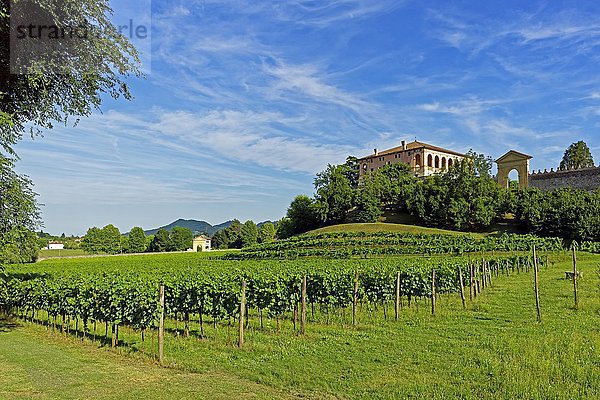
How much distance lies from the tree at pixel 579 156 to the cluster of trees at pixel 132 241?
295ft

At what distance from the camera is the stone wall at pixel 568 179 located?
75.1m

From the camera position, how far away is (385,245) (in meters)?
57.4

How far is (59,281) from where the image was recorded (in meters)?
16.6

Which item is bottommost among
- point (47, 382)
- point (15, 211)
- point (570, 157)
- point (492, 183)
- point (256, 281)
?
point (47, 382)

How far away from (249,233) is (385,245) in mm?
63880

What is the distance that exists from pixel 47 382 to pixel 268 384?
4368 millimetres

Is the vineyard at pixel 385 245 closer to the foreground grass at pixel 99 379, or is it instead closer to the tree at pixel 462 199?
the tree at pixel 462 199

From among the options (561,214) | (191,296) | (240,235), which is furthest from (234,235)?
(191,296)

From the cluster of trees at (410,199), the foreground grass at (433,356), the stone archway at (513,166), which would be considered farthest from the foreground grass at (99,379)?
the stone archway at (513,166)

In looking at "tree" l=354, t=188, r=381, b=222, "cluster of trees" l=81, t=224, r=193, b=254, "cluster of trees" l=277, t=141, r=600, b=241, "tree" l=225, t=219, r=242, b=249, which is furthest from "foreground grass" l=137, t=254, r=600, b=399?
"cluster of trees" l=81, t=224, r=193, b=254

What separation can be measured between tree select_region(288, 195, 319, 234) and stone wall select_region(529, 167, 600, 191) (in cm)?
4068

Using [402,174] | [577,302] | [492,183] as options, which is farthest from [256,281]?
[402,174]

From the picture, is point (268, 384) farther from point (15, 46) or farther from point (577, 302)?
→ point (577, 302)

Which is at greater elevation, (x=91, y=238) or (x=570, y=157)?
(x=570, y=157)
